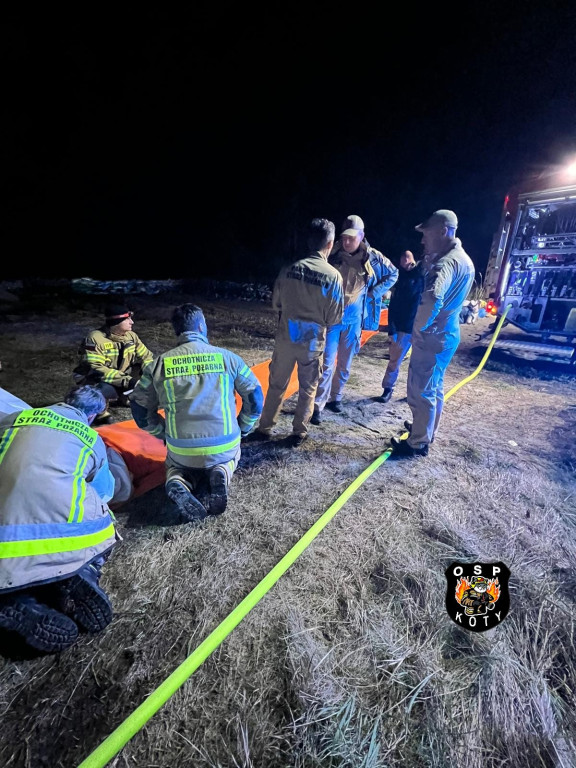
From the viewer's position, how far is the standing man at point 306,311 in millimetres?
3346

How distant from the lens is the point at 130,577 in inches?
83.9

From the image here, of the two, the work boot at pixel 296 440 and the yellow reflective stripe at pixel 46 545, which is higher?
the yellow reflective stripe at pixel 46 545

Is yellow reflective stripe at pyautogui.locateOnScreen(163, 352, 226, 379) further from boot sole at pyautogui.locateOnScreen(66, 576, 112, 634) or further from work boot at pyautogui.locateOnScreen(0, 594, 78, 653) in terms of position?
work boot at pyautogui.locateOnScreen(0, 594, 78, 653)

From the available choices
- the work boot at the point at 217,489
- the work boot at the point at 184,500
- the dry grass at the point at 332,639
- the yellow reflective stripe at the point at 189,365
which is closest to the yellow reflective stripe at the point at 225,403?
the yellow reflective stripe at the point at 189,365

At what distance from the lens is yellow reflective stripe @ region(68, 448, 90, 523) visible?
1742mm

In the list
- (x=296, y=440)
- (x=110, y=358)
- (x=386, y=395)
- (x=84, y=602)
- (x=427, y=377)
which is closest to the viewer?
(x=84, y=602)

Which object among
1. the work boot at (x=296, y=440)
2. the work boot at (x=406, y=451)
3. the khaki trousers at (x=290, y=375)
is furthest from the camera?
the work boot at (x=296, y=440)

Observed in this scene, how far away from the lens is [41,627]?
1624 millimetres

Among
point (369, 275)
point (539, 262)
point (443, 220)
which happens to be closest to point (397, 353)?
point (369, 275)

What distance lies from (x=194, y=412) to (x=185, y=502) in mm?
609

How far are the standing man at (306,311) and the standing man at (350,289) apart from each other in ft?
2.02

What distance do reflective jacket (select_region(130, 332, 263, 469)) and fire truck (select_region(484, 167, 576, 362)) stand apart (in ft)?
19.6

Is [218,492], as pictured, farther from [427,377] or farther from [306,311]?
[427,377]

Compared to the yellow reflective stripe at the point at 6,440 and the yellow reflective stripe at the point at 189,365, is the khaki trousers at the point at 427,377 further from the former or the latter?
the yellow reflective stripe at the point at 6,440
